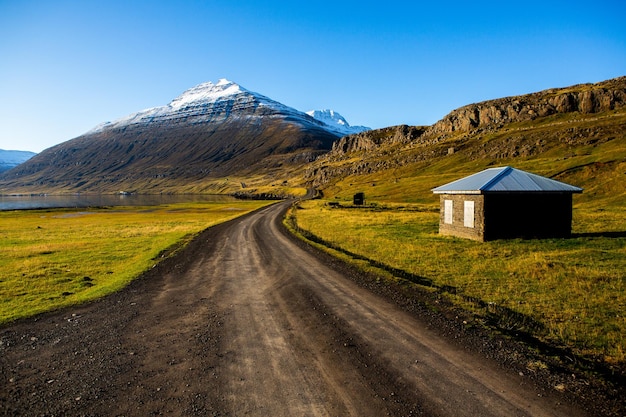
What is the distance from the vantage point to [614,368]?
29.1 feet

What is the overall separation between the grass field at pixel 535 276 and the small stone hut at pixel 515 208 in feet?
4.83

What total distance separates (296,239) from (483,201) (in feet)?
53.0

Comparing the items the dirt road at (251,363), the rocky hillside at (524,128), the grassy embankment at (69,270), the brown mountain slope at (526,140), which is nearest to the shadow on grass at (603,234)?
the dirt road at (251,363)

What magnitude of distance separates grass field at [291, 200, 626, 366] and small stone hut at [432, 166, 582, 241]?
1474 millimetres

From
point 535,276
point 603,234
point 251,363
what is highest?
point 603,234

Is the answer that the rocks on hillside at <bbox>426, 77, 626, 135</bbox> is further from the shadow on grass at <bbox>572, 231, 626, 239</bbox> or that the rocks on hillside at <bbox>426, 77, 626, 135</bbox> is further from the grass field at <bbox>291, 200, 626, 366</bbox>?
the shadow on grass at <bbox>572, 231, 626, 239</bbox>

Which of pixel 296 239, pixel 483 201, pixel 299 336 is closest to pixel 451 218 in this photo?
pixel 483 201

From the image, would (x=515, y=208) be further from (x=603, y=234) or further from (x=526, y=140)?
(x=526, y=140)

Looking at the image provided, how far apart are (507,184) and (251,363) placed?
26527mm

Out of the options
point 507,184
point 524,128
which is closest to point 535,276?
point 507,184

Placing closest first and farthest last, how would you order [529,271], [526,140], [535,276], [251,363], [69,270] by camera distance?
[251,363]
[535,276]
[529,271]
[69,270]
[526,140]

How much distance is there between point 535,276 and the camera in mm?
17766

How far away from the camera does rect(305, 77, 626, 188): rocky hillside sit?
109625 mm

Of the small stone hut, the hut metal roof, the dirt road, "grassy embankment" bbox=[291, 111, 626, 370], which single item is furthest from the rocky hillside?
the dirt road
